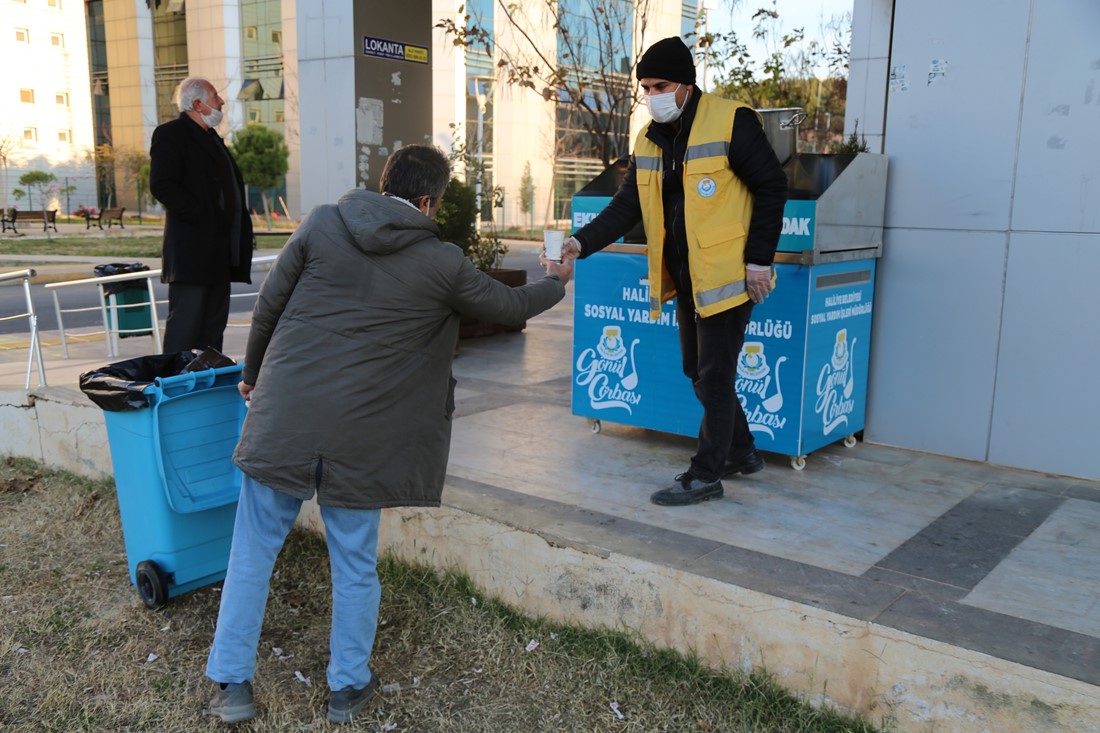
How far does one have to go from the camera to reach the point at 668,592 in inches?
123

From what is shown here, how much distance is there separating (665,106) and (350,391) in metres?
1.81

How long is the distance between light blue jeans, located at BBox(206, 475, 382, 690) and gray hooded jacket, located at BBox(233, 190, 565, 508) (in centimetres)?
14

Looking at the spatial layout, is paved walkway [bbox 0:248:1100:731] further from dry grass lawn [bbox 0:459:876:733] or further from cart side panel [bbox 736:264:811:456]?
dry grass lawn [bbox 0:459:876:733]

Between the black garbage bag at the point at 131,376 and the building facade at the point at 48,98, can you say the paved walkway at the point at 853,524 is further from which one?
the building facade at the point at 48,98

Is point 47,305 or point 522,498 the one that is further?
point 47,305

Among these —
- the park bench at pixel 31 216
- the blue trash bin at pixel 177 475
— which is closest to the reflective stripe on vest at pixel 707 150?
the blue trash bin at pixel 177 475

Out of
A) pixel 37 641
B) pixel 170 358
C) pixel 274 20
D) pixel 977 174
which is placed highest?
pixel 274 20

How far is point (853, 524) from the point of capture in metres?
3.73

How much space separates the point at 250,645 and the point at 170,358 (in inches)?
54.5

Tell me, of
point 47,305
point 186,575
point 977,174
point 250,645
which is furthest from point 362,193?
point 47,305

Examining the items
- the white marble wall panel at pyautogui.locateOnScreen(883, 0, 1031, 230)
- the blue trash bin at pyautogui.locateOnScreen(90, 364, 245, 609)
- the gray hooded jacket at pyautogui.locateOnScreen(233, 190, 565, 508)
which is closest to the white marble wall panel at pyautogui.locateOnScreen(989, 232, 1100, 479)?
the white marble wall panel at pyautogui.locateOnScreen(883, 0, 1031, 230)

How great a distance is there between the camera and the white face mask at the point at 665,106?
147 inches

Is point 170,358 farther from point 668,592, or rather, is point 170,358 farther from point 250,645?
point 668,592

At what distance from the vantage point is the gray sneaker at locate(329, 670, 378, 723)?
2.98 metres
